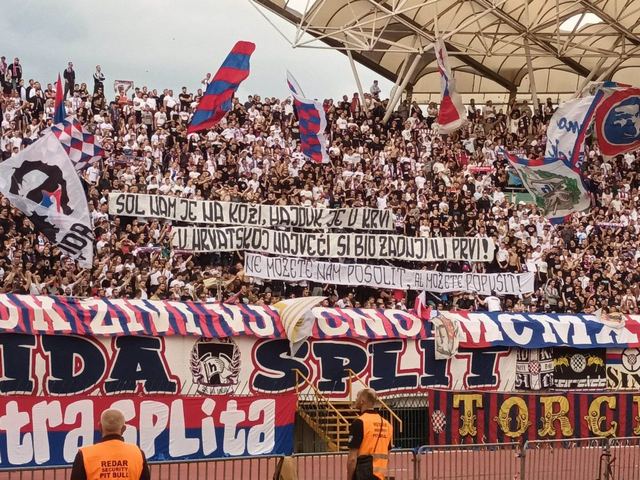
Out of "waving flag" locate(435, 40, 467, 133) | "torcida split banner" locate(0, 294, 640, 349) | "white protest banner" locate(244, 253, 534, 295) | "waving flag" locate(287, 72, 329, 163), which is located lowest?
"torcida split banner" locate(0, 294, 640, 349)

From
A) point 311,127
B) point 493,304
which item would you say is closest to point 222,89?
point 311,127

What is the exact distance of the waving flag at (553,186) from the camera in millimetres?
32188

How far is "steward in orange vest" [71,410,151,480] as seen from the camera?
8812 millimetres

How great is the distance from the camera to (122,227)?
90.6 ft

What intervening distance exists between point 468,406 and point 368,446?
1234 centimetres

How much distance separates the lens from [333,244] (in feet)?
96.9

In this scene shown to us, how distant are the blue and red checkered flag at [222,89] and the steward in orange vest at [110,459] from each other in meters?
20.4

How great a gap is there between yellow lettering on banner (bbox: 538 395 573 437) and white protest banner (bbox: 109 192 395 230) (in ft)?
27.3

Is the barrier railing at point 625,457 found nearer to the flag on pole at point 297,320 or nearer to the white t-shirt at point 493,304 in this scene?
the flag on pole at point 297,320

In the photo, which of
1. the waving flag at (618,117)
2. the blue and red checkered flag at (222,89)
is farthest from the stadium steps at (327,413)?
the waving flag at (618,117)

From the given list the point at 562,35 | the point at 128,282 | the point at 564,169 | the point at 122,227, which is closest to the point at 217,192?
the point at 122,227

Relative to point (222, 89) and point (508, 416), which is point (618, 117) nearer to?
point (222, 89)

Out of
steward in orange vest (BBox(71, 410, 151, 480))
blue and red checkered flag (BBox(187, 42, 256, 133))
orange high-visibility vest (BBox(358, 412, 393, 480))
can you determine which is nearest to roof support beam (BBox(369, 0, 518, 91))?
blue and red checkered flag (BBox(187, 42, 256, 133))

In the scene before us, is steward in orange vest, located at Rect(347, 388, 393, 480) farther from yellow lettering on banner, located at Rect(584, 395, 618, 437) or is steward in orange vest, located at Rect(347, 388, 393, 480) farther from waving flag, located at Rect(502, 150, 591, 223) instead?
waving flag, located at Rect(502, 150, 591, 223)
